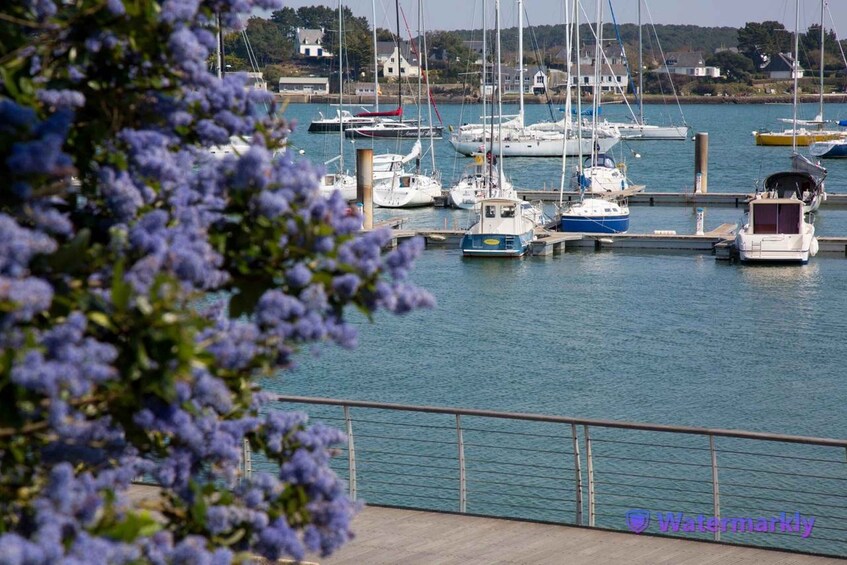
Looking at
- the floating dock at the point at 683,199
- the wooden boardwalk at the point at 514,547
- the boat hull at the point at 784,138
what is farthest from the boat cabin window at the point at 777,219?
the boat hull at the point at 784,138

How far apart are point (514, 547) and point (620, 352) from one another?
2241 cm

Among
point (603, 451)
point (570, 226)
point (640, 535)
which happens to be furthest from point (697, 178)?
point (640, 535)

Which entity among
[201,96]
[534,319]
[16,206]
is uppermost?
[201,96]

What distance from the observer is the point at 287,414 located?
5855mm

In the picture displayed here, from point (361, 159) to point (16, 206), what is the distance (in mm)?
46401

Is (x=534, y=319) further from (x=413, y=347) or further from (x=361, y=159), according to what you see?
(x=361, y=159)

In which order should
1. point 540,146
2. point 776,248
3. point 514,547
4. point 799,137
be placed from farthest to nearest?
point 799,137 < point 540,146 < point 776,248 < point 514,547

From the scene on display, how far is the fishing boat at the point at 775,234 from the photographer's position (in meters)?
42.6

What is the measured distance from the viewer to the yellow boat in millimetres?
103000

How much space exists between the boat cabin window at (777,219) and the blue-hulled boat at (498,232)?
7568 millimetres

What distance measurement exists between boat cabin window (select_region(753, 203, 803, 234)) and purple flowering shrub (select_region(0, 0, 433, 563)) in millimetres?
38741

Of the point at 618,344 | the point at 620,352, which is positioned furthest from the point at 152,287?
the point at 618,344

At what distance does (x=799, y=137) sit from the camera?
106 m

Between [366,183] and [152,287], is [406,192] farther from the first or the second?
[152,287]
